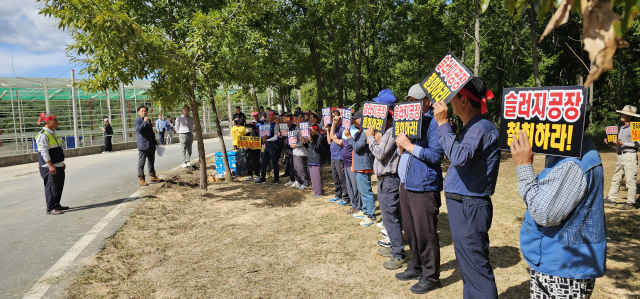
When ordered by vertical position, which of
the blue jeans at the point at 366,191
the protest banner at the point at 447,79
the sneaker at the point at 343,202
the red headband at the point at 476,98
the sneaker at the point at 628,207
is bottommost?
the sneaker at the point at 628,207

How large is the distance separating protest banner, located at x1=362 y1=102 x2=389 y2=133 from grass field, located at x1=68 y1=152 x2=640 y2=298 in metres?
1.73

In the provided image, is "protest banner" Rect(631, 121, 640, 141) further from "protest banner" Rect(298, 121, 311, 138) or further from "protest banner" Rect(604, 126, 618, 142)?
"protest banner" Rect(298, 121, 311, 138)

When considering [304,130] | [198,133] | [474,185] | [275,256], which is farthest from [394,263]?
[198,133]

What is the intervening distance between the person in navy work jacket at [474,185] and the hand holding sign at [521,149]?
1.76ft

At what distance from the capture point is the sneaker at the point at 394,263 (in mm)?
4660

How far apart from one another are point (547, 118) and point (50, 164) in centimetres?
804

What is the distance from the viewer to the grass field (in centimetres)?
418

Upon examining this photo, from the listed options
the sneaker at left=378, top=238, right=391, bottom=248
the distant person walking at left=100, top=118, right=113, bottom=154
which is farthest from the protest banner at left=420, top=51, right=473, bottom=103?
the distant person walking at left=100, top=118, right=113, bottom=154

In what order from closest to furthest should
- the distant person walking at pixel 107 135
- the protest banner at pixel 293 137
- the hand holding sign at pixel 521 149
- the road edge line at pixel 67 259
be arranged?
the hand holding sign at pixel 521 149 < the road edge line at pixel 67 259 < the protest banner at pixel 293 137 < the distant person walking at pixel 107 135

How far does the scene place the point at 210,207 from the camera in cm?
815

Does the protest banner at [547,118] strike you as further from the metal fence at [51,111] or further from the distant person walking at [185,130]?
the metal fence at [51,111]

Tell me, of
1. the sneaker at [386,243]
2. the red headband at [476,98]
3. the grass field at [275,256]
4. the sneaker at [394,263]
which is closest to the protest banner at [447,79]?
the red headband at [476,98]

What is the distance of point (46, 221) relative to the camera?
691cm

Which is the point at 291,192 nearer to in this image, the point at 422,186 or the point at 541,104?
the point at 422,186
